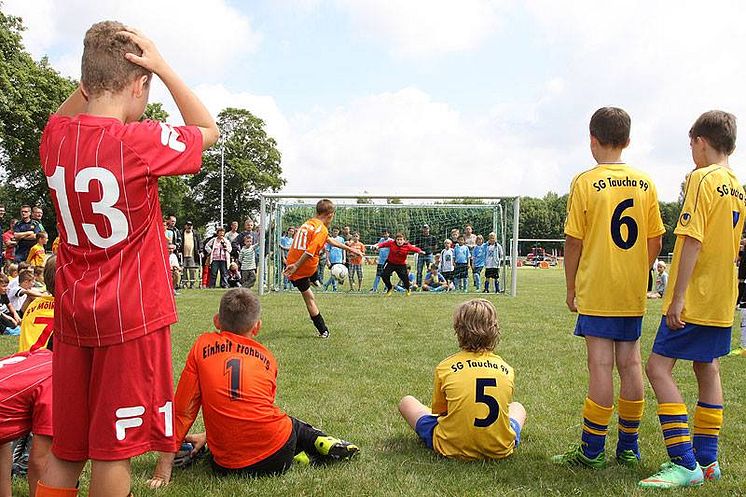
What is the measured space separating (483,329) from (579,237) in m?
0.81

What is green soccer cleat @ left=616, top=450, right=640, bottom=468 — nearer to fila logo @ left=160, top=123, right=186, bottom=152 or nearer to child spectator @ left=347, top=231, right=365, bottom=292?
fila logo @ left=160, top=123, right=186, bottom=152

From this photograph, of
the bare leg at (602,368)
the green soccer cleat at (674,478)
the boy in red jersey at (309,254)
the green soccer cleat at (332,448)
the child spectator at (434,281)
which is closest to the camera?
the green soccer cleat at (674,478)

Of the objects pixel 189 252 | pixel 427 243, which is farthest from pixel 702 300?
pixel 427 243

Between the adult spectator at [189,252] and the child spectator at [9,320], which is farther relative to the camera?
the adult spectator at [189,252]

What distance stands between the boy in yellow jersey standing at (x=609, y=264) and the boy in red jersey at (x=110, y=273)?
8.38ft

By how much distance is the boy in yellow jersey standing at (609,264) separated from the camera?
403cm

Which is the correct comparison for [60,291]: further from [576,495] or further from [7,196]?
[7,196]

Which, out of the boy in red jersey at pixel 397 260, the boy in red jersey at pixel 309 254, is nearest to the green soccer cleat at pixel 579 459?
the boy in red jersey at pixel 309 254

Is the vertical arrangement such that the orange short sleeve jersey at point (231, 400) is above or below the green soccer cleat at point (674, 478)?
above

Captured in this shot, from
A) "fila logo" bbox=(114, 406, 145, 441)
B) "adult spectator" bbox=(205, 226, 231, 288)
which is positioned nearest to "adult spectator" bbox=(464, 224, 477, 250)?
"adult spectator" bbox=(205, 226, 231, 288)

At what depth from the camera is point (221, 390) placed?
149 inches

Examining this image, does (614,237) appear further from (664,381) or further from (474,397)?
(474,397)

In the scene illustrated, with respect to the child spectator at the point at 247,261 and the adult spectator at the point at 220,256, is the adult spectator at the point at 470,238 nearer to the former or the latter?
the child spectator at the point at 247,261

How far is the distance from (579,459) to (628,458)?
33cm
